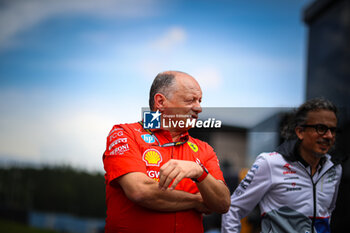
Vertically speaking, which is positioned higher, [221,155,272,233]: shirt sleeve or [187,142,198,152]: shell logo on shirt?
[187,142,198,152]: shell logo on shirt

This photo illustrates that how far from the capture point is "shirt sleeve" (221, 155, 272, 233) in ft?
6.31

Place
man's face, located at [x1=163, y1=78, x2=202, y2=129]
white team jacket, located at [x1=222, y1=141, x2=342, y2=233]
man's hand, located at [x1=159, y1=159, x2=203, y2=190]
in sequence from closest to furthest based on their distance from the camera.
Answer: man's hand, located at [x1=159, y1=159, x2=203, y2=190]
man's face, located at [x1=163, y1=78, x2=202, y2=129]
white team jacket, located at [x1=222, y1=141, x2=342, y2=233]

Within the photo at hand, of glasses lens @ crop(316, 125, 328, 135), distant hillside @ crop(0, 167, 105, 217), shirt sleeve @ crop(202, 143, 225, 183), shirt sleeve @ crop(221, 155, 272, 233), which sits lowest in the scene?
distant hillside @ crop(0, 167, 105, 217)

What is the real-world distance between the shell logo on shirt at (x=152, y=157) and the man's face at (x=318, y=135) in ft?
3.30

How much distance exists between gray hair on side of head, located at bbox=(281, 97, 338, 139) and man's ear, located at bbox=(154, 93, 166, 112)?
979 mm

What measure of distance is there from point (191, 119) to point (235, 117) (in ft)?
1.99

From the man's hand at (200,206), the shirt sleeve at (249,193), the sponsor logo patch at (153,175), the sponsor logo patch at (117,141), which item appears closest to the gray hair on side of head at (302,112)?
the shirt sleeve at (249,193)

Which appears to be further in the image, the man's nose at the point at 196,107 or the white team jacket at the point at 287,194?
the white team jacket at the point at 287,194

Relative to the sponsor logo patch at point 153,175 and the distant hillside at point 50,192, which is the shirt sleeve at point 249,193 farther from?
the distant hillside at point 50,192

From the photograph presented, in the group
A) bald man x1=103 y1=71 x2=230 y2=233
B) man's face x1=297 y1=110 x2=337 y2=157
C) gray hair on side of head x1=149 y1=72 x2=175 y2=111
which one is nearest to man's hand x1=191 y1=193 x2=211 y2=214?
bald man x1=103 y1=71 x2=230 y2=233

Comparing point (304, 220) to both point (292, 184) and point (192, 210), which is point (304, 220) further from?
point (192, 210)

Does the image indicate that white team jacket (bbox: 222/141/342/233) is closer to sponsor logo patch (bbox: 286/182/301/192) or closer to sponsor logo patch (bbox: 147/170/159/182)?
sponsor logo patch (bbox: 286/182/301/192)

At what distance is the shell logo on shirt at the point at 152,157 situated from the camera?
1.50 meters

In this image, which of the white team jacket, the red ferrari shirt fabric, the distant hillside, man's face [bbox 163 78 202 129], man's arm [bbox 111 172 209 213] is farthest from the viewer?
the distant hillside
